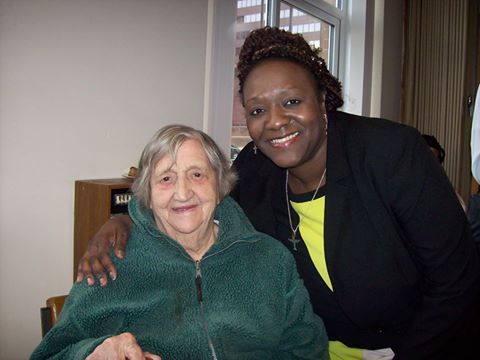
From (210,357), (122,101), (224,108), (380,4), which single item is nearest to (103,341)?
(210,357)

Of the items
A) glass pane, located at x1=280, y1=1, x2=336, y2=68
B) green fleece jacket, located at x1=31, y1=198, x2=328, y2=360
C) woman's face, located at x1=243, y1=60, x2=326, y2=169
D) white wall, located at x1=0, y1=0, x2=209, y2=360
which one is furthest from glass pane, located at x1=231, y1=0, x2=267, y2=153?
green fleece jacket, located at x1=31, y1=198, x2=328, y2=360

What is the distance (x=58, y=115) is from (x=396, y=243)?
1.67m

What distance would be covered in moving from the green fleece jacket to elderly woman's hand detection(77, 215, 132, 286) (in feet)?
0.09

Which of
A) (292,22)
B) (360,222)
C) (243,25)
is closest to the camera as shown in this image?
(360,222)

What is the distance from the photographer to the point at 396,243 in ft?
4.47

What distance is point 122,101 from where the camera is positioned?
96.4 inches

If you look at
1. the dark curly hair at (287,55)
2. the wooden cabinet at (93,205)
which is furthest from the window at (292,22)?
the dark curly hair at (287,55)

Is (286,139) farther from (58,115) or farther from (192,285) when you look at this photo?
(58,115)

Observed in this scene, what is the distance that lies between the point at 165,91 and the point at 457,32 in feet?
12.6

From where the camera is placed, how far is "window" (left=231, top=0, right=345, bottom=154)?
3.72 meters

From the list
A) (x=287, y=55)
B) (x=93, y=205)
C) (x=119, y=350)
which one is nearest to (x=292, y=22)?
(x=93, y=205)

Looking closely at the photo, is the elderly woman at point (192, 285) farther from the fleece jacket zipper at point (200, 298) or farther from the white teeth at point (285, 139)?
the white teeth at point (285, 139)

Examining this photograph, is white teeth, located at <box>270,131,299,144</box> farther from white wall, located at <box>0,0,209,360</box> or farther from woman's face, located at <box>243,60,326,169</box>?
white wall, located at <box>0,0,209,360</box>

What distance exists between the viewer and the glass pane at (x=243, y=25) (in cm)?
365
